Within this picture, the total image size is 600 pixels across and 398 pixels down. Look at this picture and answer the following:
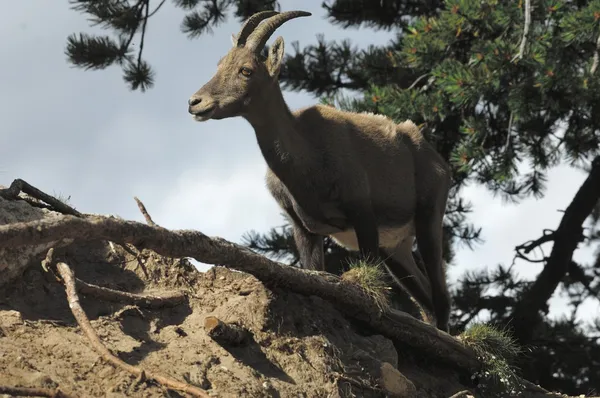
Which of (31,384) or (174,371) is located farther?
(174,371)

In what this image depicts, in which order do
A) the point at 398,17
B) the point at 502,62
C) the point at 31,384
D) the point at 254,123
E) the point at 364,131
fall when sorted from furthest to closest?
the point at 398,17 < the point at 502,62 < the point at 364,131 < the point at 254,123 < the point at 31,384

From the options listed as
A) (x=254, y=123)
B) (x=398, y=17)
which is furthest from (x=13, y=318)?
(x=398, y=17)

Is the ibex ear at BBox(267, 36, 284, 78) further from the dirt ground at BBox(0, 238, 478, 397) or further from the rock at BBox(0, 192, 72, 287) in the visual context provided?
the rock at BBox(0, 192, 72, 287)

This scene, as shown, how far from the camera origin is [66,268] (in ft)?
15.2

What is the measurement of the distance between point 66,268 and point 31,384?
0.85 meters

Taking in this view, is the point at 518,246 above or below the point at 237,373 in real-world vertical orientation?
above

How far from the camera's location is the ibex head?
6805mm

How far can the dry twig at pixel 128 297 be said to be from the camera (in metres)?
4.80

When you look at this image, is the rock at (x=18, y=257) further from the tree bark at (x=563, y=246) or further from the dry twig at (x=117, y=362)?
the tree bark at (x=563, y=246)

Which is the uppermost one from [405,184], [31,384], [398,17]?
[398,17]

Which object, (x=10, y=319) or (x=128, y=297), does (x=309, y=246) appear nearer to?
(x=128, y=297)

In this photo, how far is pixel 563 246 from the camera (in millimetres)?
13109

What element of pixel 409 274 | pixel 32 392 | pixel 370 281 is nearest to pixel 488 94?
pixel 409 274

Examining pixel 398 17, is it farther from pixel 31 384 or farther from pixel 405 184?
pixel 31 384
